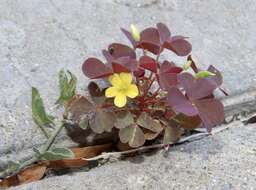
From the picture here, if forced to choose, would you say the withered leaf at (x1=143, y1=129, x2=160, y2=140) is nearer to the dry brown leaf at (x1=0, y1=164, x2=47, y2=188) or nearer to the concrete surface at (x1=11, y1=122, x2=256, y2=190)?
the concrete surface at (x1=11, y1=122, x2=256, y2=190)

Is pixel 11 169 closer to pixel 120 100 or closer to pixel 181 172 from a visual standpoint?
pixel 120 100

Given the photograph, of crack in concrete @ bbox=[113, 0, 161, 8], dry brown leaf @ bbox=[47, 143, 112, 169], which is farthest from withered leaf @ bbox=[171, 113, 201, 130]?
crack in concrete @ bbox=[113, 0, 161, 8]

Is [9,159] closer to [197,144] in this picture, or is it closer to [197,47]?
[197,144]

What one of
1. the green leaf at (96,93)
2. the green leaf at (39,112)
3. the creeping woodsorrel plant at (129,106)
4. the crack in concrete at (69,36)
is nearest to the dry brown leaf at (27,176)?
the creeping woodsorrel plant at (129,106)

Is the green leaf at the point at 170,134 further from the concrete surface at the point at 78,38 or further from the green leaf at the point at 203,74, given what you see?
the concrete surface at the point at 78,38

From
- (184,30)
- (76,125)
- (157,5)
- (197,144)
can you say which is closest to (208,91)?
(197,144)

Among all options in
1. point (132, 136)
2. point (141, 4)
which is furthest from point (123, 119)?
point (141, 4)
